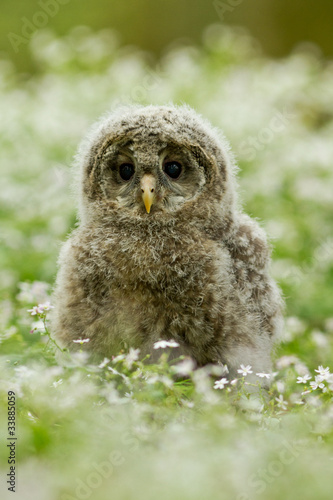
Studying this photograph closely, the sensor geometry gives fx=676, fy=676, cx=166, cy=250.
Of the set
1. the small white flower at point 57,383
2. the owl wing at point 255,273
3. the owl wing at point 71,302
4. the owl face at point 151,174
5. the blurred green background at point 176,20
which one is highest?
the blurred green background at point 176,20

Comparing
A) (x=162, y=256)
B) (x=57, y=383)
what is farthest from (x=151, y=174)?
(x=57, y=383)

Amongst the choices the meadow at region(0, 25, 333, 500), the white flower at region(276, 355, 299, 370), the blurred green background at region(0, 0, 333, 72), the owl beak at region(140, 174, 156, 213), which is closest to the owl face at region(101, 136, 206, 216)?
the owl beak at region(140, 174, 156, 213)

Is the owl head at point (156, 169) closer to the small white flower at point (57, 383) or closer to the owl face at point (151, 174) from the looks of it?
the owl face at point (151, 174)

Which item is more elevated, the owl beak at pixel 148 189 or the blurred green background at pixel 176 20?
the blurred green background at pixel 176 20

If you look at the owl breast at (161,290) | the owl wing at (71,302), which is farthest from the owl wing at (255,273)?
the owl wing at (71,302)

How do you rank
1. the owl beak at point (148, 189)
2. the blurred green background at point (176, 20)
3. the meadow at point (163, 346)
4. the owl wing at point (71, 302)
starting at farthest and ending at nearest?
the blurred green background at point (176, 20)
the owl wing at point (71, 302)
the owl beak at point (148, 189)
the meadow at point (163, 346)

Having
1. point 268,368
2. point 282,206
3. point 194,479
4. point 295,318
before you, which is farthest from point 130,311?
point 282,206

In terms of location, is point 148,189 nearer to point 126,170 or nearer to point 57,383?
point 126,170
